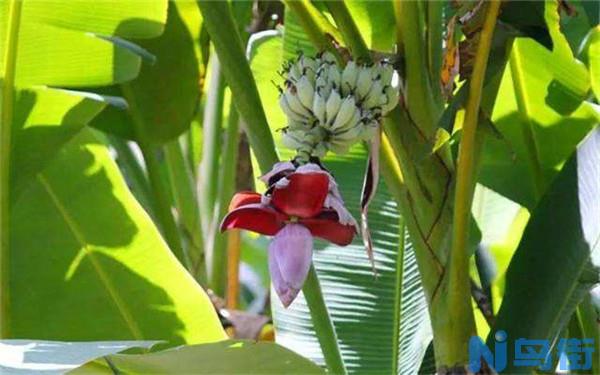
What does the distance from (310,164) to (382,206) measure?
0.41 metres

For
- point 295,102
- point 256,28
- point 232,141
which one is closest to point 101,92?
point 232,141

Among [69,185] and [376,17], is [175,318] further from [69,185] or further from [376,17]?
[376,17]

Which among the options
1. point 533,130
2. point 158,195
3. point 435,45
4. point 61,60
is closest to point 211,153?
point 158,195

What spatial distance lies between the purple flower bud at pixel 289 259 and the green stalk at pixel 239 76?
21 cm

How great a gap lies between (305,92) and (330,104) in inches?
1.1

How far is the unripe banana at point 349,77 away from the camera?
0.80 meters

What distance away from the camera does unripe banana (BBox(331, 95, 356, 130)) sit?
773mm

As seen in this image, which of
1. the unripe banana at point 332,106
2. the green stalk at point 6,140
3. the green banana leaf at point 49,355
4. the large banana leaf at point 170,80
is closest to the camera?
the green banana leaf at point 49,355

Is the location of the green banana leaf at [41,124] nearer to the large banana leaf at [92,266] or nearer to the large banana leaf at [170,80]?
the large banana leaf at [92,266]

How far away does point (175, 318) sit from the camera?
1.09 meters

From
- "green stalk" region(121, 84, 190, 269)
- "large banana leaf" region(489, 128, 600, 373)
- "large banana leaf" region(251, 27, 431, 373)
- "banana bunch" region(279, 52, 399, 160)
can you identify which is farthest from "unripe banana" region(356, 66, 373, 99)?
"green stalk" region(121, 84, 190, 269)

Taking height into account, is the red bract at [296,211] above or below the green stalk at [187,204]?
above

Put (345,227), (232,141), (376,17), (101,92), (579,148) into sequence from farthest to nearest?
(232,141)
(101,92)
(376,17)
(579,148)
(345,227)

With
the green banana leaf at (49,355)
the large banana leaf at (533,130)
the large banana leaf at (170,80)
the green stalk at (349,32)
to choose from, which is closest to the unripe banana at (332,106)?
the green stalk at (349,32)
